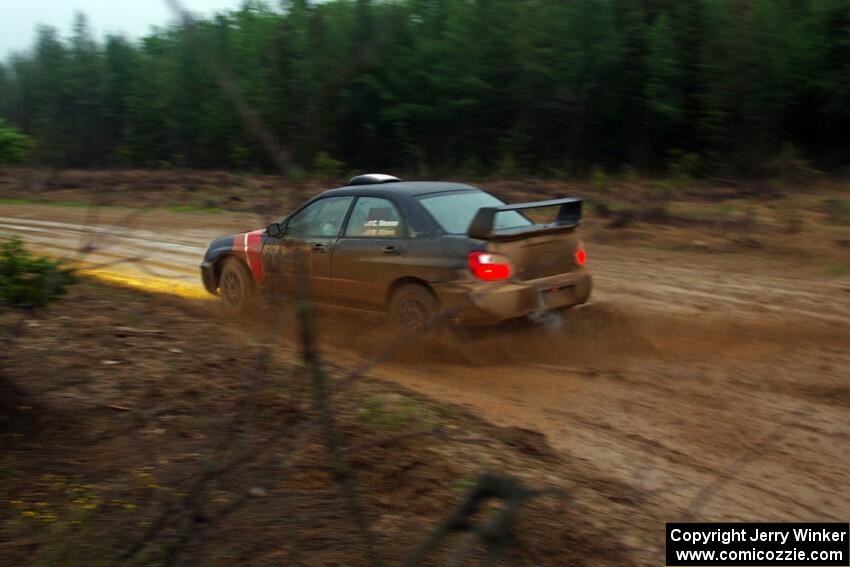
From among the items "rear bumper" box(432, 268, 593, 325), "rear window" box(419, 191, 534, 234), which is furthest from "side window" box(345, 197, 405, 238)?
"rear bumper" box(432, 268, 593, 325)

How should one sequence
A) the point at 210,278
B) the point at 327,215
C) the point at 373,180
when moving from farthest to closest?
1. the point at 210,278
2. the point at 373,180
3. the point at 327,215

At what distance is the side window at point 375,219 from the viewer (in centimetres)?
849

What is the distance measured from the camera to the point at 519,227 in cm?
823

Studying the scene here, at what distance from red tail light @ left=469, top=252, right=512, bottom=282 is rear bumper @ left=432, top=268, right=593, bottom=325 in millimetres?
63

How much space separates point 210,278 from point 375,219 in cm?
277

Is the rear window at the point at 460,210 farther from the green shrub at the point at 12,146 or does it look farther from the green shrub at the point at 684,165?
the green shrub at the point at 684,165

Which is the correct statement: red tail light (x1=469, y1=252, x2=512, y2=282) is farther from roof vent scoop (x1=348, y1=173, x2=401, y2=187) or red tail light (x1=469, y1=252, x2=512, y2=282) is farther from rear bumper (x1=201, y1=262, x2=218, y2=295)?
rear bumper (x1=201, y1=262, x2=218, y2=295)

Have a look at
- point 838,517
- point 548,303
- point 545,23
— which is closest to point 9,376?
point 548,303

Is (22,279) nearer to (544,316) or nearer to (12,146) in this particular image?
(12,146)

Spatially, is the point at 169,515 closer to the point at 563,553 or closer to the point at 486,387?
the point at 563,553

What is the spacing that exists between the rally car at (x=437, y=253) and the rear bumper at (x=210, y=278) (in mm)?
1139

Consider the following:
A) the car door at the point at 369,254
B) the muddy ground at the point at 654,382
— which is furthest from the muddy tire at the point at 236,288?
the car door at the point at 369,254

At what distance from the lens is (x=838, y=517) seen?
4840mm

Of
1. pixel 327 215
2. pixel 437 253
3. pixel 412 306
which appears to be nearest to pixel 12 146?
pixel 437 253
